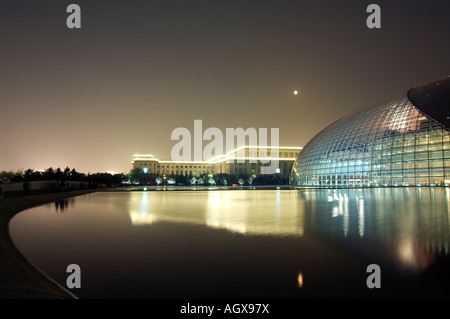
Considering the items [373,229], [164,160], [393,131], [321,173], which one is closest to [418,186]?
[393,131]

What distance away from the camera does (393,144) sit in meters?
48.3

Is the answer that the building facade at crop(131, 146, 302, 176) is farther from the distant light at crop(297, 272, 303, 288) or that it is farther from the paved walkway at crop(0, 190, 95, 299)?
the distant light at crop(297, 272, 303, 288)

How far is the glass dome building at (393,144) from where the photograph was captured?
43500 mm

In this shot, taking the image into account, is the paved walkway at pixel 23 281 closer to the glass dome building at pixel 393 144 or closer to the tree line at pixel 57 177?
the tree line at pixel 57 177

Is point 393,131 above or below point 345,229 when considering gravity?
above

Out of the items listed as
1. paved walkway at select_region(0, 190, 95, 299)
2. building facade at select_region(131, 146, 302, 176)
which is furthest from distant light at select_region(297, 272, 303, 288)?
building facade at select_region(131, 146, 302, 176)

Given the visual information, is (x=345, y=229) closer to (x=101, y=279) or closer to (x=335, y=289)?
(x=335, y=289)

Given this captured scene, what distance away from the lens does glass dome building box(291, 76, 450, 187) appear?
43500 mm

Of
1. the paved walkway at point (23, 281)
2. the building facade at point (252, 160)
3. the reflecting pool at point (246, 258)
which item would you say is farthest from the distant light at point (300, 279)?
the building facade at point (252, 160)

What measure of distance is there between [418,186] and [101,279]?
50137 millimetres

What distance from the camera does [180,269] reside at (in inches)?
229

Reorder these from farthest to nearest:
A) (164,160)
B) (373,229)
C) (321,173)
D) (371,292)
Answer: (164,160) → (321,173) → (373,229) → (371,292)

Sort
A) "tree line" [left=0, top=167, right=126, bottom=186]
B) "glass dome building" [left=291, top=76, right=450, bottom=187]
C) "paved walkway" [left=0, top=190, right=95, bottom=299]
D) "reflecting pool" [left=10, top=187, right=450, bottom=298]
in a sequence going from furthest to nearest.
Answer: "tree line" [left=0, top=167, right=126, bottom=186], "glass dome building" [left=291, top=76, right=450, bottom=187], "reflecting pool" [left=10, top=187, right=450, bottom=298], "paved walkway" [left=0, top=190, right=95, bottom=299]

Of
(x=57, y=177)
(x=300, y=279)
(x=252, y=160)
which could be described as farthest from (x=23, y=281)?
(x=252, y=160)
